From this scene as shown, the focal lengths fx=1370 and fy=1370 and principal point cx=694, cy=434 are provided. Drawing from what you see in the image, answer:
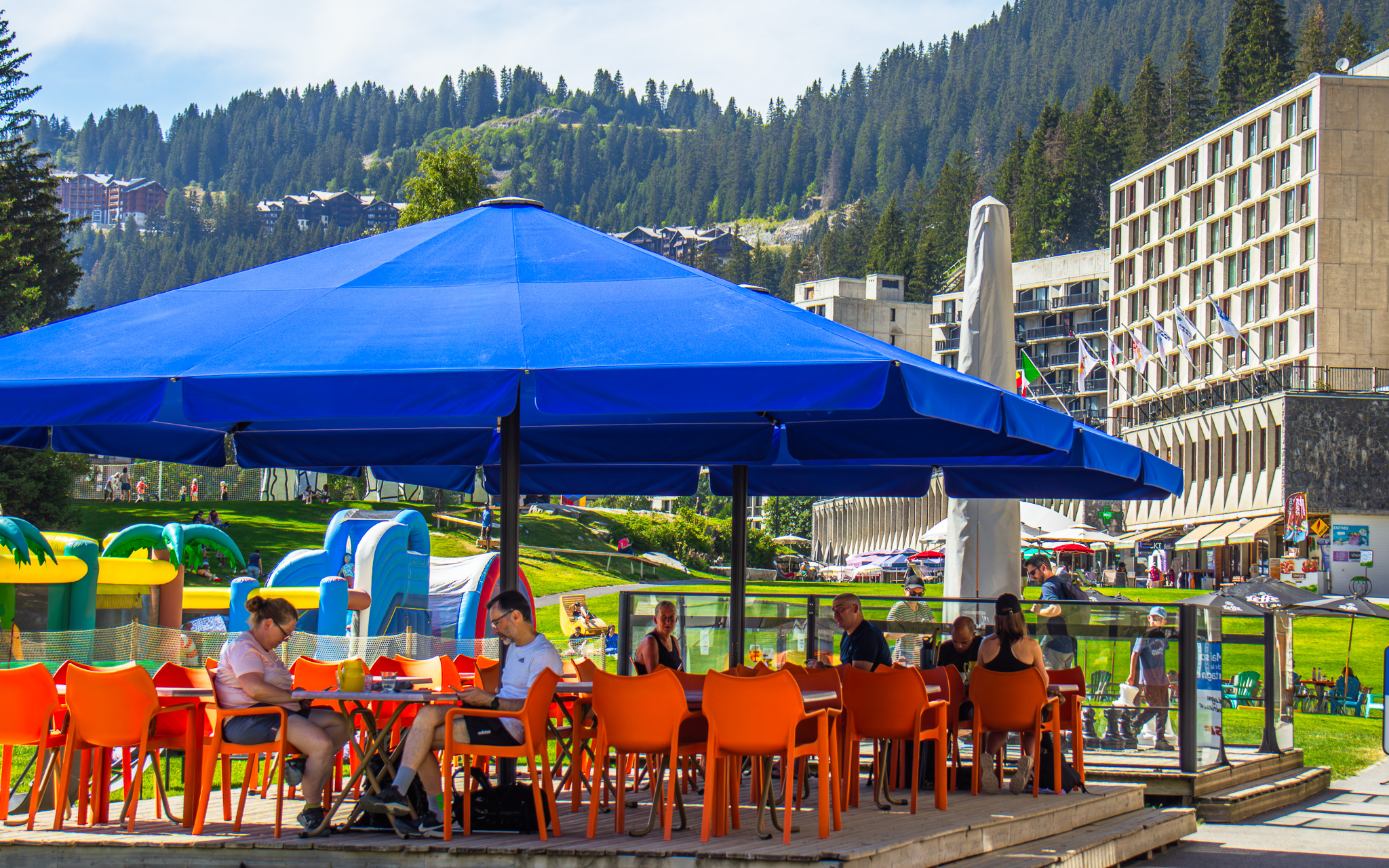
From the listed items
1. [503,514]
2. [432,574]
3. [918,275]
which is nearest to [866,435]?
[503,514]

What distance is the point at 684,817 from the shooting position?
24.3ft

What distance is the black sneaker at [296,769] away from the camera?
281 inches

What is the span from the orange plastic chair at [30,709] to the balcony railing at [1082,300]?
11516cm

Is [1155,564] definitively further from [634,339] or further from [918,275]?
[918,275]

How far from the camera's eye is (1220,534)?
224 ft

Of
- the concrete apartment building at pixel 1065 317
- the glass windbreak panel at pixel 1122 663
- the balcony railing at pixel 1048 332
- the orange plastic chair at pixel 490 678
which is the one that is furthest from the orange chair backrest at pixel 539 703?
the balcony railing at pixel 1048 332

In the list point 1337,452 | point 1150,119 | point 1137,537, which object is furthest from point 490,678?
point 1150,119

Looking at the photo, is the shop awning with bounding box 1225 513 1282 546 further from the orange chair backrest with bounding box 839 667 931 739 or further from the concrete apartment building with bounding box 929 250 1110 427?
the orange chair backrest with bounding box 839 667 931 739

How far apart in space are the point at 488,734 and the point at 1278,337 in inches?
3102

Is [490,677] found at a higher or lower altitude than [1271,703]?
higher

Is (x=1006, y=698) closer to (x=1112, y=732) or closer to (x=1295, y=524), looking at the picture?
(x=1112, y=732)

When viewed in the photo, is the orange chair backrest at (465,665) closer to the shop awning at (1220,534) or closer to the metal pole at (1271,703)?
the metal pole at (1271,703)

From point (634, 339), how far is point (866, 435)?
122 inches

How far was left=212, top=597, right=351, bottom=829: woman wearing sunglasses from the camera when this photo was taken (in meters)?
6.89
